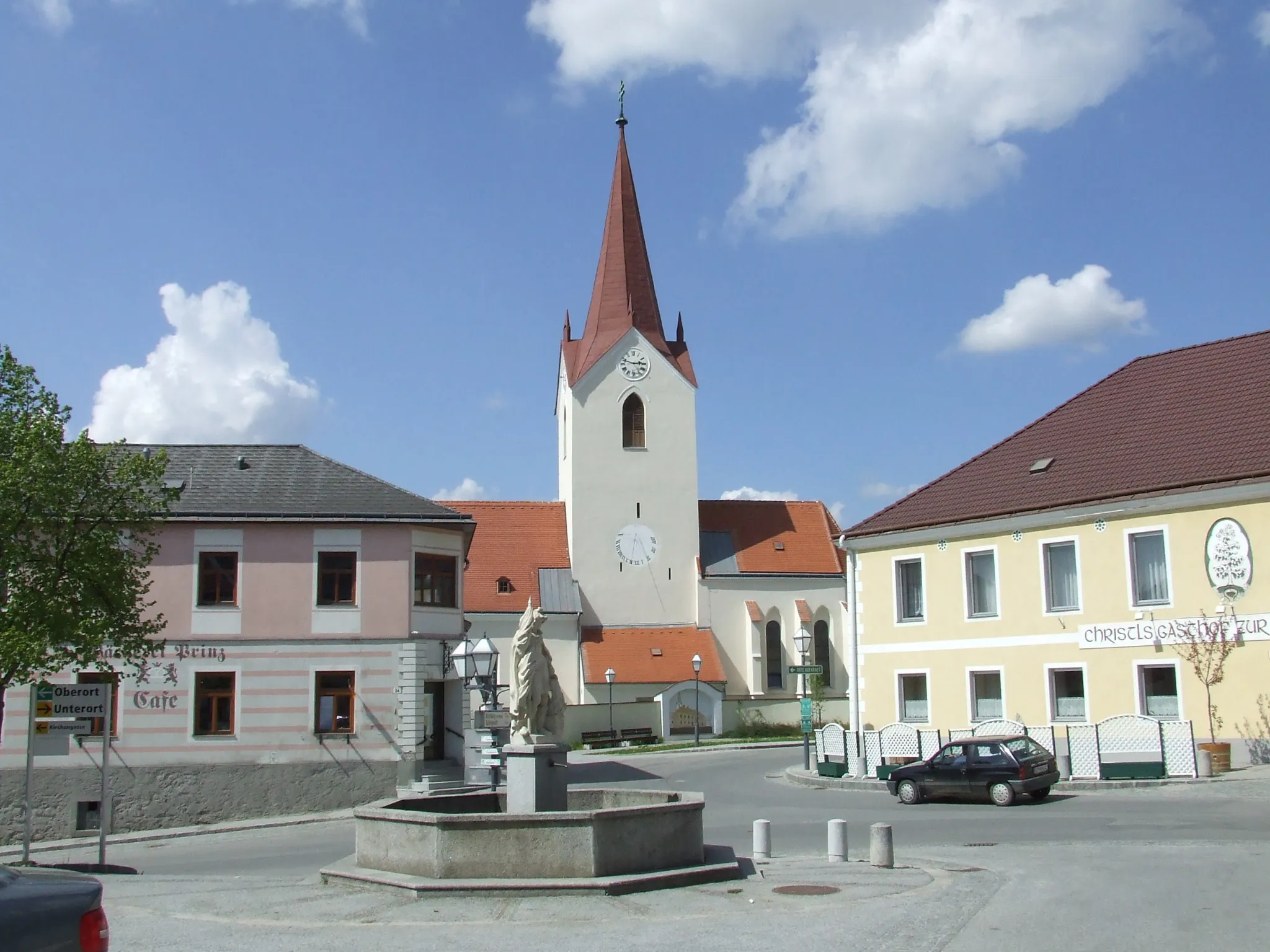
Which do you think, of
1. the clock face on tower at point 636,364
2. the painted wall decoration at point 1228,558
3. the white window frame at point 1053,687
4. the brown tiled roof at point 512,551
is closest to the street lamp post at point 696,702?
the brown tiled roof at point 512,551

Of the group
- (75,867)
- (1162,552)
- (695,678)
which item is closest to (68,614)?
(75,867)

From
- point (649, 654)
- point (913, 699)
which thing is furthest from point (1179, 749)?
point (649, 654)

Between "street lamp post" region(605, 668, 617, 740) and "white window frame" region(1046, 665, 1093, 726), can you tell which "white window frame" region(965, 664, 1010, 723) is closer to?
"white window frame" region(1046, 665, 1093, 726)

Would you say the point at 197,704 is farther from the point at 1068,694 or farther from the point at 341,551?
the point at 1068,694

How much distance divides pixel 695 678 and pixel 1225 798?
28305 mm

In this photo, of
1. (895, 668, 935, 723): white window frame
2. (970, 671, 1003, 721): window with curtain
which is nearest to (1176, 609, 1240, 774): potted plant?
(970, 671, 1003, 721): window with curtain

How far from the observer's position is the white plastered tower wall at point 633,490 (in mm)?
53562

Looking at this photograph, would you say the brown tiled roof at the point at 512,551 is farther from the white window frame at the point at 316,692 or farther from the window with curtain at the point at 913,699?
the window with curtain at the point at 913,699

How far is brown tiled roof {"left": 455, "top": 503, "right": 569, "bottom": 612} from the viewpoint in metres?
52.7

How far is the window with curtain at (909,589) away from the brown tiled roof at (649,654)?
17837 millimetres

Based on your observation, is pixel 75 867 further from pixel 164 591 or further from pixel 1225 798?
pixel 1225 798

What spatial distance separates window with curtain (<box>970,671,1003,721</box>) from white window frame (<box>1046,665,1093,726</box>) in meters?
1.39

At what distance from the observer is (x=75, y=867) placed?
19.3m

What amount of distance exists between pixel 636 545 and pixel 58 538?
1313 inches
